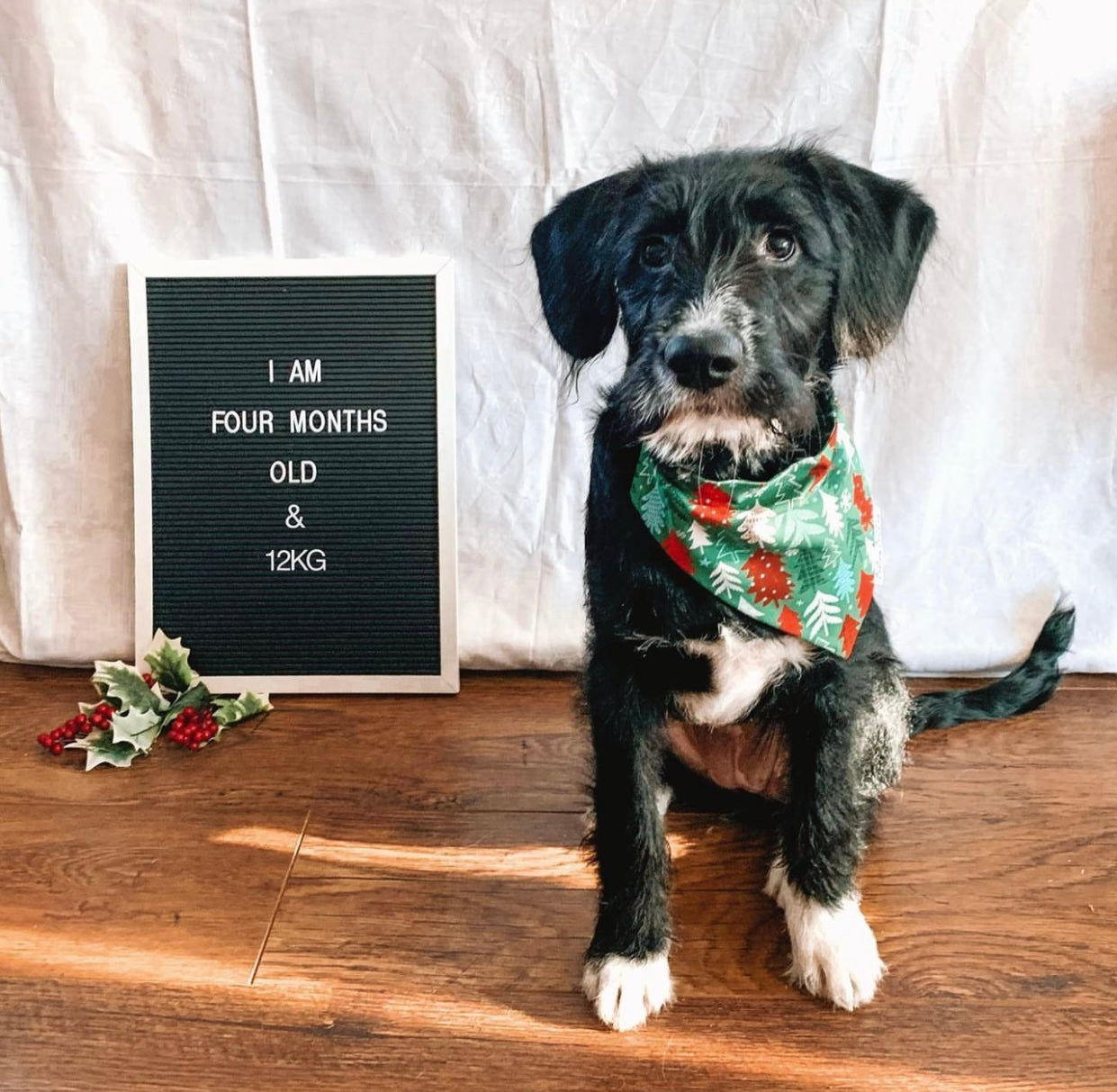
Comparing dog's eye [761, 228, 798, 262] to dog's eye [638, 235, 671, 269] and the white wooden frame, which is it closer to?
dog's eye [638, 235, 671, 269]

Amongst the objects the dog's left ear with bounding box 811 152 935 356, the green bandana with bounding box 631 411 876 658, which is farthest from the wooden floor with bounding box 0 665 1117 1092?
the dog's left ear with bounding box 811 152 935 356

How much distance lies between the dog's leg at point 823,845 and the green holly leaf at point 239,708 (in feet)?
3.11

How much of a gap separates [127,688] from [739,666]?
42.3 inches

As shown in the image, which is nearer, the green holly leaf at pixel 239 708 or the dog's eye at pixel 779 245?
the dog's eye at pixel 779 245

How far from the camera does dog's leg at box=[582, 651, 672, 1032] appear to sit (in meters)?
1.17

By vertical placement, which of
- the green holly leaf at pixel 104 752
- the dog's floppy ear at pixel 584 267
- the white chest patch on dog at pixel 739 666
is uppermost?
the dog's floppy ear at pixel 584 267

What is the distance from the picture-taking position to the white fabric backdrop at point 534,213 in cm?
168

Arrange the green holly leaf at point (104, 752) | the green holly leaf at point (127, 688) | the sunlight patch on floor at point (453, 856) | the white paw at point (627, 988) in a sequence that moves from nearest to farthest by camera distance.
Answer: the white paw at point (627, 988) → the sunlight patch on floor at point (453, 856) → the green holly leaf at point (104, 752) → the green holly leaf at point (127, 688)

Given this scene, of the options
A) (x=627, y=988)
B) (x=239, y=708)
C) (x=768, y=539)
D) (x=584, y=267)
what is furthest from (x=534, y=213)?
(x=627, y=988)

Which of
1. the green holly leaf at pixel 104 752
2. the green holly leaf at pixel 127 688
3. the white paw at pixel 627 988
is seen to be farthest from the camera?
the green holly leaf at pixel 127 688

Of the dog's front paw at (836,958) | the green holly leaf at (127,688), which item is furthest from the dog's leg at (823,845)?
the green holly leaf at (127,688)

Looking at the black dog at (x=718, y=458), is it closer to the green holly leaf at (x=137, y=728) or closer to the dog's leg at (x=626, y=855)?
the dog's leg at (x=626, y=855)

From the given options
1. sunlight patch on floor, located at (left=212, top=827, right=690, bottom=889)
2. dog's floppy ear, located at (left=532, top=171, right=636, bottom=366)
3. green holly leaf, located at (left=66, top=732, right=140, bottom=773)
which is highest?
dog's floppy ear, located at (left=532, top=171, right=636, bottom=366)

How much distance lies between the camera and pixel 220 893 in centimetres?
138
